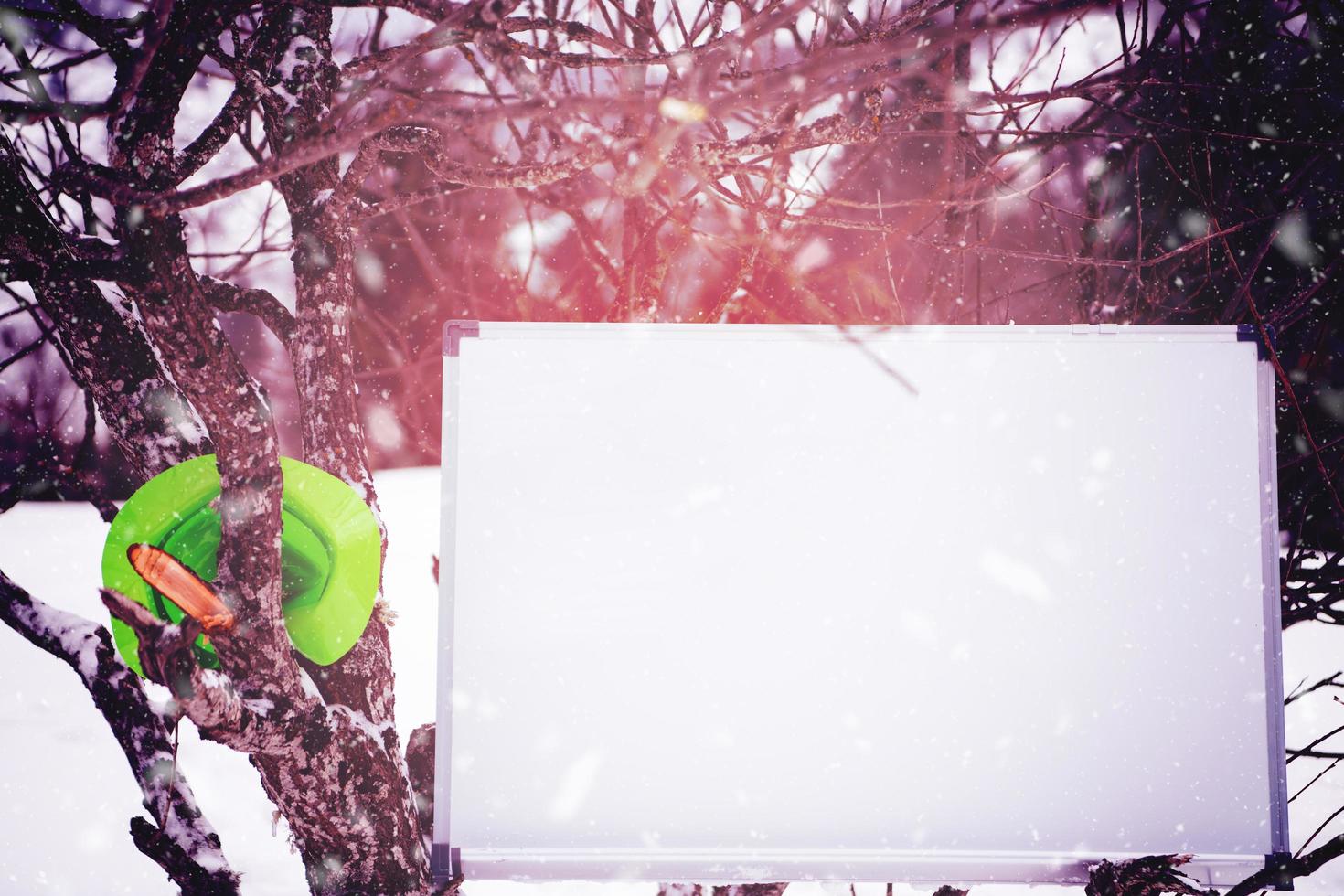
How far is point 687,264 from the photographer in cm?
261

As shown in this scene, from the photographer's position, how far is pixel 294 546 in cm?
136

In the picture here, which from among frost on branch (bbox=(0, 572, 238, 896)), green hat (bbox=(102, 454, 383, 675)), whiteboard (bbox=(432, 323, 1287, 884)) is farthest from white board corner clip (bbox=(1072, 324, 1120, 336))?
frost on branch (bbox=(0, 572, 238, 896))

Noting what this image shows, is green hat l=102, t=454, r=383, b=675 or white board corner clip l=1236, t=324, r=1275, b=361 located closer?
green hat l=102, t=454, r=383, b=675

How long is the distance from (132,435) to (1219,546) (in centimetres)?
221

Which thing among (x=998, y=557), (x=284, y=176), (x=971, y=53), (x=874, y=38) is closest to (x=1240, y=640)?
(x=998, y=557)

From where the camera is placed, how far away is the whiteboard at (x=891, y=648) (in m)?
1.41

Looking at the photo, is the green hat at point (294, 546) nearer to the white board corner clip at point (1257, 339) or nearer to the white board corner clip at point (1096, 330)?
the white board corner clip at point (1096, 330)

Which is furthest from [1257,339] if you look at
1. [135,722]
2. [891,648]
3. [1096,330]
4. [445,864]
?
[135,722]

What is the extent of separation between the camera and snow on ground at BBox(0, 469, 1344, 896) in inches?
94.4

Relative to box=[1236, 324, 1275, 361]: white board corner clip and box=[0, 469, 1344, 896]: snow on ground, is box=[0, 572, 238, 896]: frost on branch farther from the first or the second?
box=[1236, 324, 1275, 361]: white board corner clip

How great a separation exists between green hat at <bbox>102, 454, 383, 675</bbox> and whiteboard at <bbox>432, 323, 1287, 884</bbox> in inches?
6.9

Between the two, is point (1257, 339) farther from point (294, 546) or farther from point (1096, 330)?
point (294, 546)

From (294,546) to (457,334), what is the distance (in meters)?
0.54

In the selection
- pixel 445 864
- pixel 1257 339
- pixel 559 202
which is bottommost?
pixel 445 864
